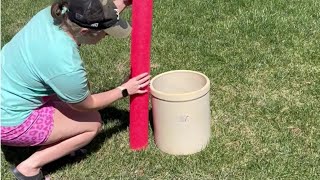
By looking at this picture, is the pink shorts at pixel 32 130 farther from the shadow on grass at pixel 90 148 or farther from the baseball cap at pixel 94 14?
the baseball cap at pixel 94 14

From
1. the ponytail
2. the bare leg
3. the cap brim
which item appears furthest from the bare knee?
the ponytail

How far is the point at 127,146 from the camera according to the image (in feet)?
11.7

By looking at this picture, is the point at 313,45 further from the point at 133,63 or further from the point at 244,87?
the point at 133,63

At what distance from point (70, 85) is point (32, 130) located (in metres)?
0.42

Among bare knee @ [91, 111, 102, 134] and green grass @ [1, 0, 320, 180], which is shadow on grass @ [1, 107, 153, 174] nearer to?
green grass @ [1, 0, 320, 180]

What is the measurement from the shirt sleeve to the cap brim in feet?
0.83

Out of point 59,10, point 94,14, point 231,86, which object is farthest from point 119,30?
→ point 231,86

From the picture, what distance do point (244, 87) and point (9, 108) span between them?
1.87 m

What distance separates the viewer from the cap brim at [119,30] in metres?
2.82

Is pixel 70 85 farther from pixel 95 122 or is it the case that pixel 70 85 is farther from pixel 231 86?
pixel 231 86

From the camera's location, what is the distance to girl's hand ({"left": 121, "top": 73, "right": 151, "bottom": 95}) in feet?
10.5

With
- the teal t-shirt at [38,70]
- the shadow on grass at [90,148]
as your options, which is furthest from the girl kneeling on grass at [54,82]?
the shadow on grass at [90,148]

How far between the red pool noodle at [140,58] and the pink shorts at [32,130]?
55 cm

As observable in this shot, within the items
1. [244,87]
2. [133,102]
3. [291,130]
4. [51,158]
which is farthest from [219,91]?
[51,158]
